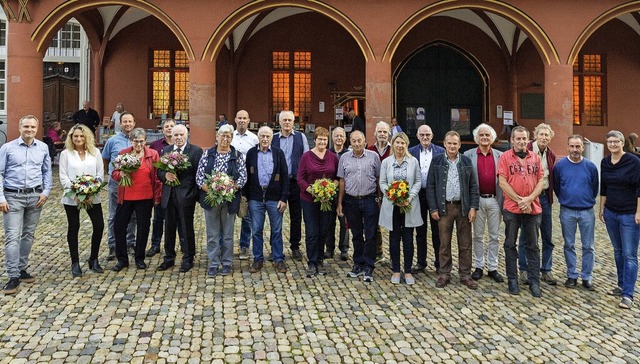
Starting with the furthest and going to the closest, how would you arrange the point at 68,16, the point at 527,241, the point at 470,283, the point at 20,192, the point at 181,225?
the point at 68,16 < the point at 181,225 < the point at 470,283 < the point at 527,241 < the point at 20,192

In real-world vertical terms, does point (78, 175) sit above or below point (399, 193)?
above

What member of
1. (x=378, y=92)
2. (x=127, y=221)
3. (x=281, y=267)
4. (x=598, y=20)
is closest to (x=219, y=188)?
(x=281, y=267)

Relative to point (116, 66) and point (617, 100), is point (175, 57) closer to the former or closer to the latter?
point (116, 66)

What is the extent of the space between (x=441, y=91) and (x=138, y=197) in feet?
42.3

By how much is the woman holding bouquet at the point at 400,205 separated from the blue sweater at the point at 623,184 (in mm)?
1762

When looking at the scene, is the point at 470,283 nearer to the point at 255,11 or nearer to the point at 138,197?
the point at 138,197

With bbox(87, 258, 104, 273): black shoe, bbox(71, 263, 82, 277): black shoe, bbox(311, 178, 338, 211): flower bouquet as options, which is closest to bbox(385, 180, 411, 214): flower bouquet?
bbox(311, 178, 338, 211): flower bouquet

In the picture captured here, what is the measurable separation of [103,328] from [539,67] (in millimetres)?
15567

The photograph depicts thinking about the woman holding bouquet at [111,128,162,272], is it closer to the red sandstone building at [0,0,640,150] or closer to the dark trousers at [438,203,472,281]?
the dark trousers at [438,203,472,281]

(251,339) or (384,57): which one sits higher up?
(384,57)

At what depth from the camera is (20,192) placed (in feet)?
16.3

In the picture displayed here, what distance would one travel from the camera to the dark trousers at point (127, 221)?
18.6 ft

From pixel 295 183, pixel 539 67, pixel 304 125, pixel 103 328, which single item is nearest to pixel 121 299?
pixel 103 328

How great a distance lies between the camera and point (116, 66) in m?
A: 16.0
